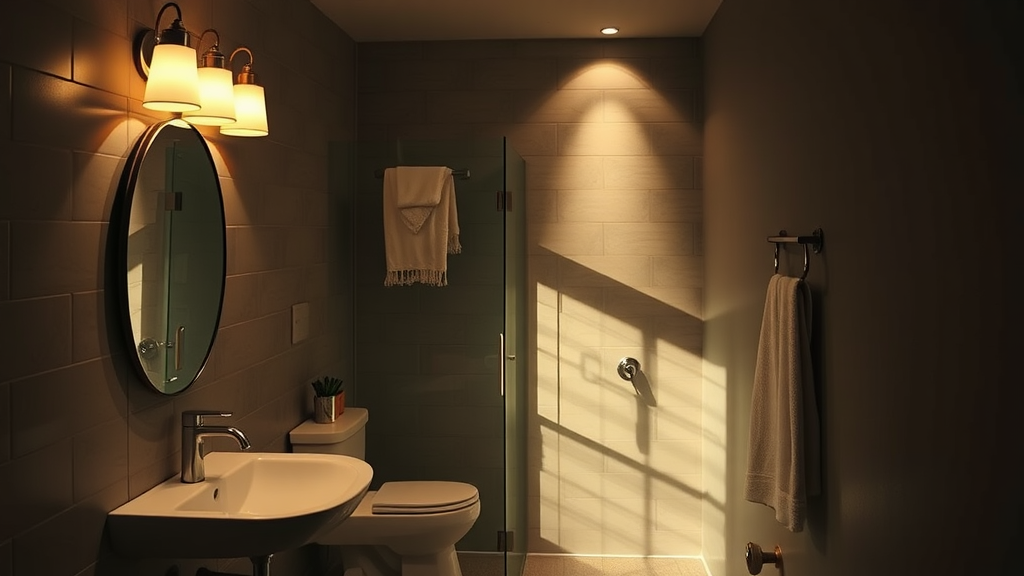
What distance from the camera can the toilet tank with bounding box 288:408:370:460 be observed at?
324 centimetres

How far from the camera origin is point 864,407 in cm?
201

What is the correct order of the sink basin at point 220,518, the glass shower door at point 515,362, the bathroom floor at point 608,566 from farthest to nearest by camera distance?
the bathroom floor at point 608,566, the glass shower door at point 515,362, the sink basin at point 220,518

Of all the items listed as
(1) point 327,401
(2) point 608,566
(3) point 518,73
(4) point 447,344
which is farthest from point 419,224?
(2) point 608,566

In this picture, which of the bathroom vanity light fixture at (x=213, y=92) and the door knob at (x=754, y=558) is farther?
the door knob at (x=754, y=558)

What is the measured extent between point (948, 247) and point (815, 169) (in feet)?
2.75

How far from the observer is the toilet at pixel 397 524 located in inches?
123

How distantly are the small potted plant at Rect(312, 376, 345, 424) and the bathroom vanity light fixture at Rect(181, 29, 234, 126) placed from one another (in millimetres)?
1275

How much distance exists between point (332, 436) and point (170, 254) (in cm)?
108

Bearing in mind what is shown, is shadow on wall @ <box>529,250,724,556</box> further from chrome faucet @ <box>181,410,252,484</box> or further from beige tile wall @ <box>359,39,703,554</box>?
chrome faucet @ <box>181,410,252,484</box>

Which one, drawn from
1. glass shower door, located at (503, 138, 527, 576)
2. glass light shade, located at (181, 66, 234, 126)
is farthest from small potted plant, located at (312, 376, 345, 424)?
glass light shade, located at (181, 66, 234, 126)

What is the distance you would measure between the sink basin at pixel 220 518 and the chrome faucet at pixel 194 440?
0.11 feet

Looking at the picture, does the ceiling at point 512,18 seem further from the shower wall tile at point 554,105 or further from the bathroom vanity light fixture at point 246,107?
the bathroom vanity light fixture at point 246,107

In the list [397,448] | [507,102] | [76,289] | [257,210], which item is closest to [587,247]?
[507,102]


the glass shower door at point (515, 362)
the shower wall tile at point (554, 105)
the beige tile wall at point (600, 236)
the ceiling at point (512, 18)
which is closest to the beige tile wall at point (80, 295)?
the ceiling at point (512, 18)
